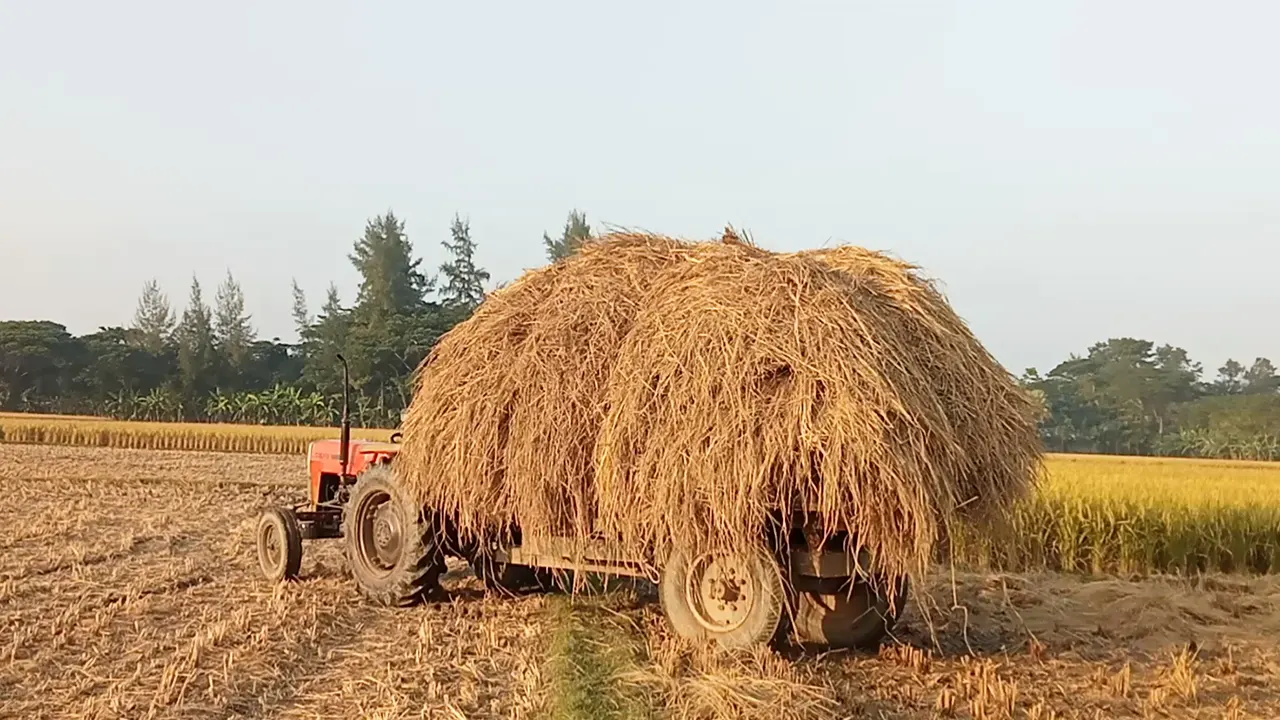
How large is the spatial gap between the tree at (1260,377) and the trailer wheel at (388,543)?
3171 inches

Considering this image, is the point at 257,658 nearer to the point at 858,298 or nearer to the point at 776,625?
the point at 776,625

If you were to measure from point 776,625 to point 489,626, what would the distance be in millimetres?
2556

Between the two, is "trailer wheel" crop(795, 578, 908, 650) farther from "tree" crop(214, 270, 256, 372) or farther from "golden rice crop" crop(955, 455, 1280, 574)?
"tree" crop(214, 270, 256, 372)

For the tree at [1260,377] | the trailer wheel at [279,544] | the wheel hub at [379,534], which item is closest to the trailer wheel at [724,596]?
the wheel hub at [379,534]

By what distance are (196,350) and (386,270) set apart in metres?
13.7

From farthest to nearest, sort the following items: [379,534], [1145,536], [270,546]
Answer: [1145,536]
[270,546]
[379,534]

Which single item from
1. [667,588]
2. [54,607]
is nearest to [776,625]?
[667,588]

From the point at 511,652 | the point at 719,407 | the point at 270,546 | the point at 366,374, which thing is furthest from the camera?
the point at 366,374

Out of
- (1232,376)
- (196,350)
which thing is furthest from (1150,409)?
(196,350)

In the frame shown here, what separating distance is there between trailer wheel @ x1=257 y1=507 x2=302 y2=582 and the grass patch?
2.84m

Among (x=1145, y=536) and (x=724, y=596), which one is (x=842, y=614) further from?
(x=1145, y=536)

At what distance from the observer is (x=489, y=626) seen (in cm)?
860

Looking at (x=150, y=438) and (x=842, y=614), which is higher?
(x=150, y=438)

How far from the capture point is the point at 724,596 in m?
7.54
